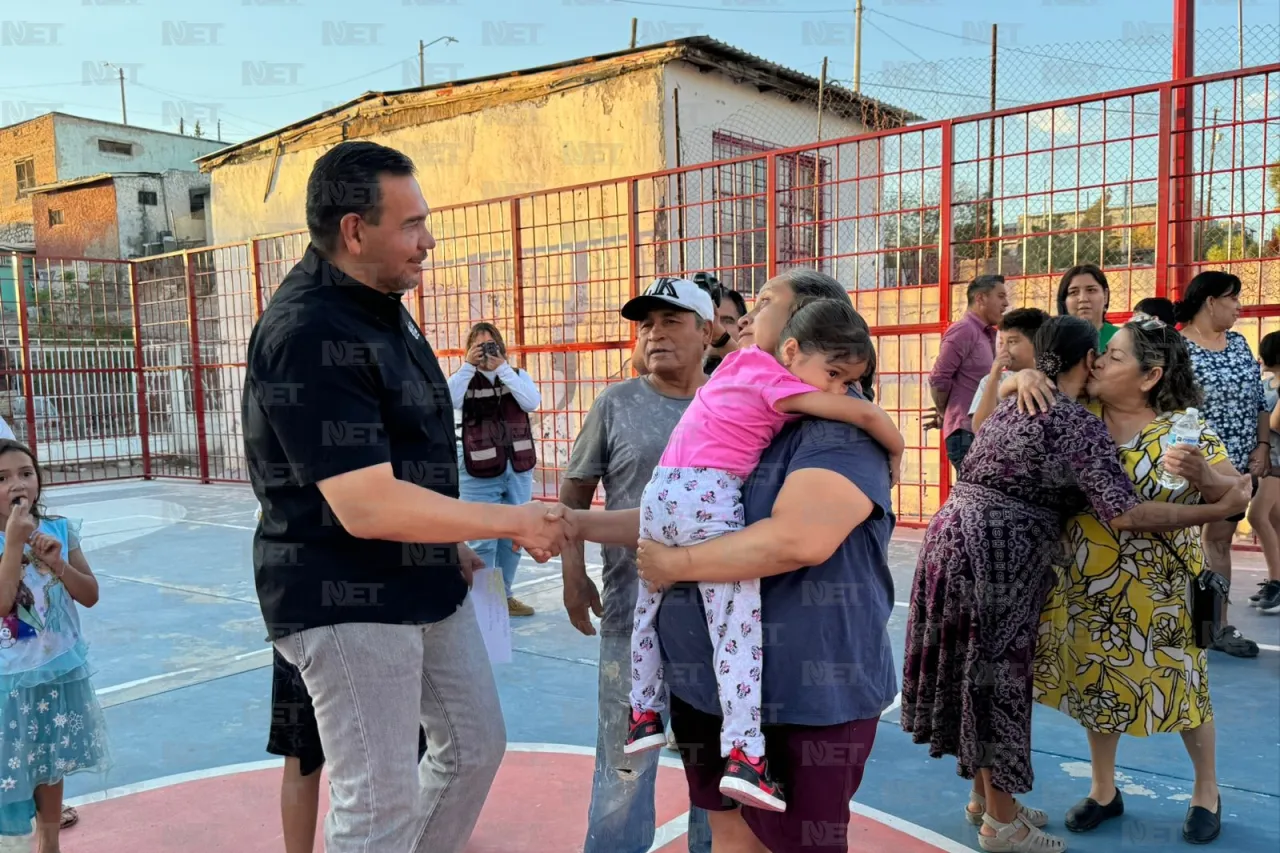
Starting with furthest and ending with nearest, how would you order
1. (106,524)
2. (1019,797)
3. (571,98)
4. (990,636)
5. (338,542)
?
(571,98) < (106,524) < (1019,797) < (990,636) < (338,542)

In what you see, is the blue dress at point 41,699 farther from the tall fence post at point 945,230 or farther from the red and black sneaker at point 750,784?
the tall fence post at point 945,230

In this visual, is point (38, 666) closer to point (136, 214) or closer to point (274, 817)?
point (274, 817)

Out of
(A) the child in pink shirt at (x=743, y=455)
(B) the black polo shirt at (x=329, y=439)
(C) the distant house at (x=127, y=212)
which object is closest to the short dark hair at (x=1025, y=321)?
(A) the child in pink shirt at (x=743, y=455)

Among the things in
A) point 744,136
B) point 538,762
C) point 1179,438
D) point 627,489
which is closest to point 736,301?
point 627,489

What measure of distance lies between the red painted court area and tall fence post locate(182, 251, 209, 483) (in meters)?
11.3

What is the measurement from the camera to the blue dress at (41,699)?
289 cm

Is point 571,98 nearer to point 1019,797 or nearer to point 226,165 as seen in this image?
point 226,165

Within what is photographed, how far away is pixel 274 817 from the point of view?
10.9ft

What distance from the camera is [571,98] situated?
1414 centimetres

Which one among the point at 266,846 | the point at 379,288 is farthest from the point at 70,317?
the point at 379,288

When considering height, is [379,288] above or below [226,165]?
below

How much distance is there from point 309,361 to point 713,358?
79.0 inches

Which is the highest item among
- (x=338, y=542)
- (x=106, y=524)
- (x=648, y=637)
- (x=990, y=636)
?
(x=338, y=542)

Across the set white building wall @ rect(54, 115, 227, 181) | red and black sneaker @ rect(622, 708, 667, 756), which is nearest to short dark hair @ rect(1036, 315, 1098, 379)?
red and black sneaker @ rect(622, 708, 667, 756)
